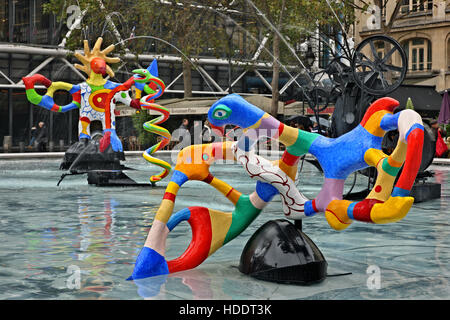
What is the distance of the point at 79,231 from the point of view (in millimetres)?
8961

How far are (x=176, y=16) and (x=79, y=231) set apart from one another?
26911mm

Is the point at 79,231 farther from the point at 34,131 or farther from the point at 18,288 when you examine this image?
the point at 34,131

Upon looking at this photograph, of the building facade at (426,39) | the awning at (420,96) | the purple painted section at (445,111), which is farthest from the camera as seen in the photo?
the building facade at (426,39)

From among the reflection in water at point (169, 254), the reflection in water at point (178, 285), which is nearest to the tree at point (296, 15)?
the reflection in water at point (169, 254)


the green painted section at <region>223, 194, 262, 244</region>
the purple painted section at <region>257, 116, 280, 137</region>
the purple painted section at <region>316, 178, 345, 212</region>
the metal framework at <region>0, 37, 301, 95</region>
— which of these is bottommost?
the green painted section at <region>223, 194, 262, 244</region>

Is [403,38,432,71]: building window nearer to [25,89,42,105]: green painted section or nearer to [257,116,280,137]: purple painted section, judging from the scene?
[25,89,42,105]: green painted section

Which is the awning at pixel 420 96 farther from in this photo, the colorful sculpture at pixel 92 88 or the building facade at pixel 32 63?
the colorful sculpture at pixel 92 88

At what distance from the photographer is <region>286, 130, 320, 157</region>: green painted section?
20.1ft

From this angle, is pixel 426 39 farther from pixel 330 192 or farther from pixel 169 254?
pixel 330 192

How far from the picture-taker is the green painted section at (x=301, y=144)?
6.12 m

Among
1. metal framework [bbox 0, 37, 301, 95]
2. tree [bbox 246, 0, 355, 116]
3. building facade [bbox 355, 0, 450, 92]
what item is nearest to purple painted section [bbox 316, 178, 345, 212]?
tree [bbox 246, 0, 355, 116]

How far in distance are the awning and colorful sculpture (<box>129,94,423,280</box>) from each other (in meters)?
31.6

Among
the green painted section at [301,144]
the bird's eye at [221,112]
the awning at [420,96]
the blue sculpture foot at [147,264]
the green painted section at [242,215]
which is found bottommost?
the blue sculpture foot at [147,264]
